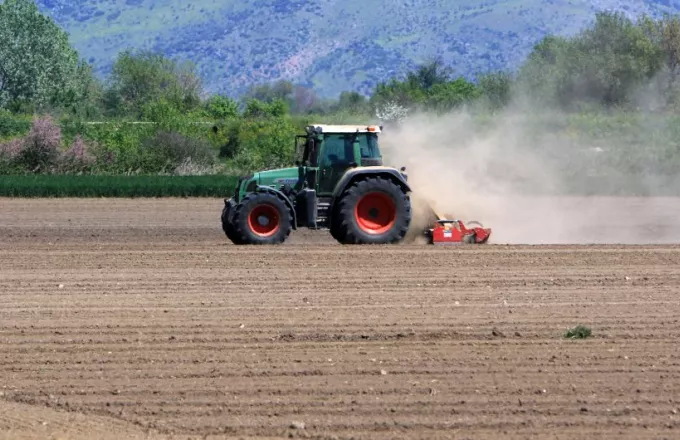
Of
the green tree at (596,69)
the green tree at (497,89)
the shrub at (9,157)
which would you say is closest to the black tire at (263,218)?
the green tree at (596,69)

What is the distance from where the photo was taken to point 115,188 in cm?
3506

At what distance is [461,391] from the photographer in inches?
380

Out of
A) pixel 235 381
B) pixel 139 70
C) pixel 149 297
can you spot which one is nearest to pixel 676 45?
pixel 139 70

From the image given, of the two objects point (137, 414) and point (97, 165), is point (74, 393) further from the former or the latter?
point (97, 165)

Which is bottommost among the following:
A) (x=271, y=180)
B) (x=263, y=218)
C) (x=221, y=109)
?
(x=263, y=218)

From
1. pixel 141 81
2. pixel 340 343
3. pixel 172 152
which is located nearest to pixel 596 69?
pixel 172 152

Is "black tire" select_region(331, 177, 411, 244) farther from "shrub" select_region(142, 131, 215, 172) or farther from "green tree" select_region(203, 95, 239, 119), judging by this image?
"green tree" select_region(203, 95, 239, 119)

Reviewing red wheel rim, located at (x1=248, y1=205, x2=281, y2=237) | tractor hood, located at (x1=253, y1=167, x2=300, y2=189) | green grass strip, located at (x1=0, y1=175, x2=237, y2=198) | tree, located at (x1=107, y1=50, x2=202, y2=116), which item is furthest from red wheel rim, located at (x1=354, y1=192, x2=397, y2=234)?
tree, located at (x1=107, y1=50, x2=202, y2=116)

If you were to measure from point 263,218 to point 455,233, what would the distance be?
133 inches

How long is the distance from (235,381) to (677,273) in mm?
9174

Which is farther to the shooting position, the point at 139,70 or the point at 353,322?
the point at 139,70

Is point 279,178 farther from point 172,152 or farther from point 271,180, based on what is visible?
point 172,152

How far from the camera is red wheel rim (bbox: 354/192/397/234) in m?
19.6

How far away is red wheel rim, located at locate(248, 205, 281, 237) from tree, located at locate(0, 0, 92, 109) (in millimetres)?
52822
